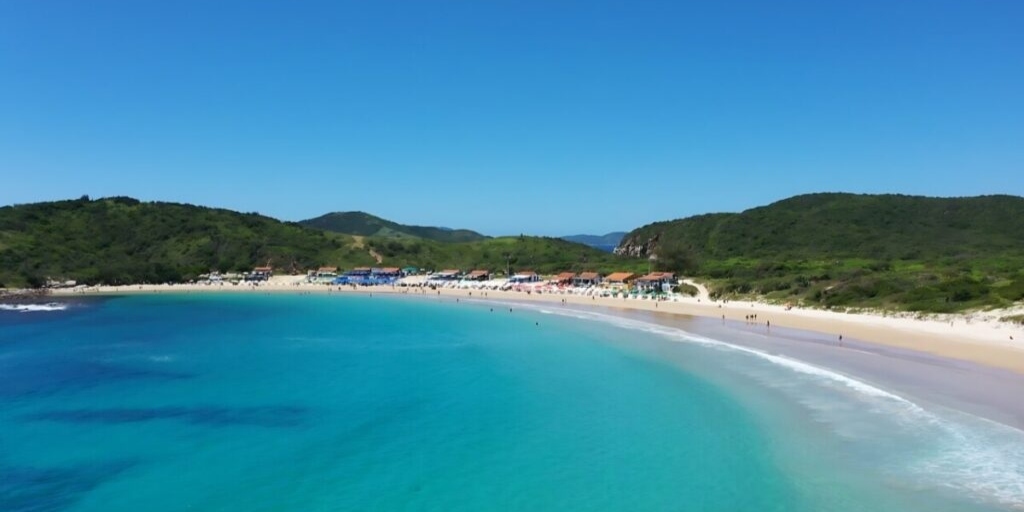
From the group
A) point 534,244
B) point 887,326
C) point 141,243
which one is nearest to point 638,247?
point 534,244

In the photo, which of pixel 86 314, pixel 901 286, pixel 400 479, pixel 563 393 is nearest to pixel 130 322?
pixel 86 314

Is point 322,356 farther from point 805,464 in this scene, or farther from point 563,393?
point 805,464

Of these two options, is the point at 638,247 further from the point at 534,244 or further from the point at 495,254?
the point at 495,254

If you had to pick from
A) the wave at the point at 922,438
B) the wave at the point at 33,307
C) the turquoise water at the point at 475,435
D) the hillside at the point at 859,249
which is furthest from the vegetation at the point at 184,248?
the wave at the point at 922,438

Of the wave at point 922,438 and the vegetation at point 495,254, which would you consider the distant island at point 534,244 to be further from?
the wave at point 922,438

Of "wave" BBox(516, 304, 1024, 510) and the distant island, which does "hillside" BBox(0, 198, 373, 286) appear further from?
"wave" BBox(516, 304, 1024, 510)

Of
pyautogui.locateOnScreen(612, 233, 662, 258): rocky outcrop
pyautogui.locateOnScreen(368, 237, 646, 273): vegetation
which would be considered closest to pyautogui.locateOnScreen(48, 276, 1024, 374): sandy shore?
pyautogui.locateOnScreen(368, 237, 646, 273): vegetation

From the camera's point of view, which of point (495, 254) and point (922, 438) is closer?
point (922, 438)
